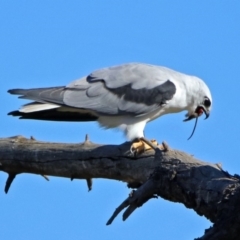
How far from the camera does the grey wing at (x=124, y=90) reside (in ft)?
30.6

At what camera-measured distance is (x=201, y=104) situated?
32.8ft

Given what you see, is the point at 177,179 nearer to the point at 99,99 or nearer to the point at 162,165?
the point at 162,165

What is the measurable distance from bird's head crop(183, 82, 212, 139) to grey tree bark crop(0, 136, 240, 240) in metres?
2.66

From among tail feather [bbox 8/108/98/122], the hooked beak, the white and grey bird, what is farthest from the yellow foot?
the hooked beak

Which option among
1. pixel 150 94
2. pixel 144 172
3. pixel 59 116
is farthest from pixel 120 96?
pixel 144 172

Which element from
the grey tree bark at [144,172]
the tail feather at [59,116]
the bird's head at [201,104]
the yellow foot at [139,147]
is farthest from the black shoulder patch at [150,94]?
the grey tree bark at [144,172]

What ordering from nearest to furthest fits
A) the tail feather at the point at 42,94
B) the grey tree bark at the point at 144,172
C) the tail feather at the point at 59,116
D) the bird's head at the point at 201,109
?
the grey tree bark at the point at 144,172
the tail feather at the point at 59,116
the tail feather at the point at 42,94
the bird's head at the point at 201,109

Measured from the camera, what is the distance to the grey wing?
367 inches

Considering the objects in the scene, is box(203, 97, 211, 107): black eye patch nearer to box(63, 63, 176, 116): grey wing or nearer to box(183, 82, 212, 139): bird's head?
box(183, 82, 212, 139): bird's head

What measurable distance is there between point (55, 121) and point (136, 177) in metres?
2.17

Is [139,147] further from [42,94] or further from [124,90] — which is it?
[124,90]

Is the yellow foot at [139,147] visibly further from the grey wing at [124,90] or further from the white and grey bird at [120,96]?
the grey wing at [124,90]

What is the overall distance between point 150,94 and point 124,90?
336mm

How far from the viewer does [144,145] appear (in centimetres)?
769
